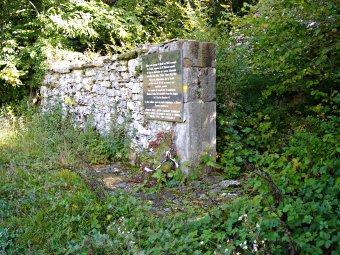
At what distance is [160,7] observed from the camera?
11359mm

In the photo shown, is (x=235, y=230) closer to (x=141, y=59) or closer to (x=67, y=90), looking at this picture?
(x=141, y=59)

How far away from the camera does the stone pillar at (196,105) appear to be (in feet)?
15.5

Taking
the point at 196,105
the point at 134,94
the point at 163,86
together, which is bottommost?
the point at 196,105

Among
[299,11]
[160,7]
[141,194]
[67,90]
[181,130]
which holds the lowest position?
[141,194]

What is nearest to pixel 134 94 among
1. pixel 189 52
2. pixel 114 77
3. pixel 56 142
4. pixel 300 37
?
pixel 114 77

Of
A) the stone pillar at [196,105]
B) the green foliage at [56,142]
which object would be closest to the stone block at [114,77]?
the green foliage at [56,142]

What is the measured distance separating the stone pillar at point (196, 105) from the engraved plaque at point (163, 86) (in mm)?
106

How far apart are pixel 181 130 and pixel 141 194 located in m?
1.10

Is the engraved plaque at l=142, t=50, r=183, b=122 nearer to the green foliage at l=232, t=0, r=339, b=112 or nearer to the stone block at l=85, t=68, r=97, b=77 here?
the green foliage at l=232, t=0, r=339, b=112

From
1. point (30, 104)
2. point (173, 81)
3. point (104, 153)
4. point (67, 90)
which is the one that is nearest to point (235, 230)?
point (173, 81)

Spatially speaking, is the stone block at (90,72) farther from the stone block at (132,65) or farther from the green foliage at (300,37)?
the green foliage at (300,37)

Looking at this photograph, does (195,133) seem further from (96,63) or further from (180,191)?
(96,63)

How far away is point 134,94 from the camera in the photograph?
5961mm

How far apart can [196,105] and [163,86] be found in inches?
24.9
